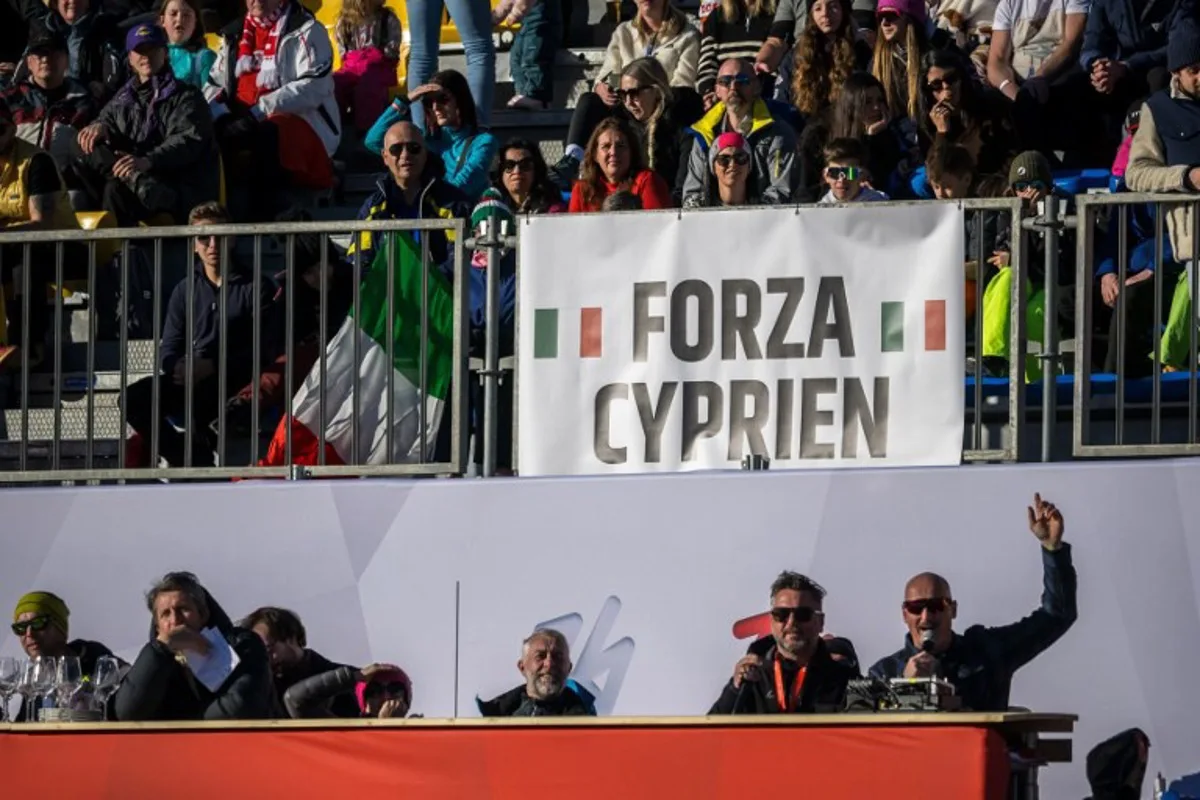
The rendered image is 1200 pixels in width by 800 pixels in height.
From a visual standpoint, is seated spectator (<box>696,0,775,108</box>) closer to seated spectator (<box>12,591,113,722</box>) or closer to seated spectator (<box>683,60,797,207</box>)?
seated spectator (<box>683,60,797,207</box>)

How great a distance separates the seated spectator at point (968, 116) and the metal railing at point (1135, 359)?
193 centimetres

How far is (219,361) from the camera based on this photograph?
37.8 feet

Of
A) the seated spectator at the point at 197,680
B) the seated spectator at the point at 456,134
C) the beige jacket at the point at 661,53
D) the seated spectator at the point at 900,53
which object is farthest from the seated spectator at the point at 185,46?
the seated spectator at the point at 197,680

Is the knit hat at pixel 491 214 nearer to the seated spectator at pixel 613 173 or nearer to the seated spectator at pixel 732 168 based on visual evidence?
the seated spectator at pixel 613 173

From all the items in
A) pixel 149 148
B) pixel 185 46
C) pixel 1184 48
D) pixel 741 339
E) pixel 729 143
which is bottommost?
pixel 741 339

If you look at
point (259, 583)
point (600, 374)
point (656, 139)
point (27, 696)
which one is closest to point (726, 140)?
point (656, 139)

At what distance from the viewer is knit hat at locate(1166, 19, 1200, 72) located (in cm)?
1245

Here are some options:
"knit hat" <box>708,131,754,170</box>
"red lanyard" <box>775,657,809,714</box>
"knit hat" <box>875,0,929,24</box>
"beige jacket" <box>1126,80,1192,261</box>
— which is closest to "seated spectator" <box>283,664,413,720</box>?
"red lanyard" <box>775,657,809,714</box>

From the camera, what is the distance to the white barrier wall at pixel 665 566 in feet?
33.9

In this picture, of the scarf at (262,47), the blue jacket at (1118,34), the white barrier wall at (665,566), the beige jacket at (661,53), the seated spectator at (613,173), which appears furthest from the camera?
the scarf at (262,47)

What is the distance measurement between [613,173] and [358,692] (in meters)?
2.64

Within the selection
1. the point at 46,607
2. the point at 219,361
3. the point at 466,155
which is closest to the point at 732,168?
the point at 466,155

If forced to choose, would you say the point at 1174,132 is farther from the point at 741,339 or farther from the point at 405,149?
the point at 405,149

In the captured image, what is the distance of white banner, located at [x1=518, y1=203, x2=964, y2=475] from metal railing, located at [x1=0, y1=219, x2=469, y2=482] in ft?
1.62
